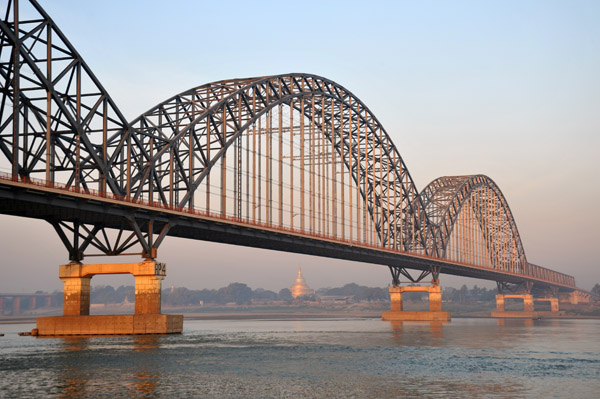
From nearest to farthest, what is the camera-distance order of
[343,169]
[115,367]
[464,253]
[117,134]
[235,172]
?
1. [115,367]
2. [117,134]
3. [235,172]
4. [343,169]
5. [464,253]

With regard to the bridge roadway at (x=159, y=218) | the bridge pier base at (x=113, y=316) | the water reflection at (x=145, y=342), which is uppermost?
the bridge roadway at (x=159, y=218)

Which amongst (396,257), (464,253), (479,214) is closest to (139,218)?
(396,257)

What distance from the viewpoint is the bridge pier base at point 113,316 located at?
212 ft

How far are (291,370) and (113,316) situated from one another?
91.5 ft

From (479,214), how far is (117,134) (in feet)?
443

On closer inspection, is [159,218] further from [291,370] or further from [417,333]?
[417,333]

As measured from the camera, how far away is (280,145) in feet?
333

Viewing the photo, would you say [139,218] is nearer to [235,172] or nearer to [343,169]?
[235,172]

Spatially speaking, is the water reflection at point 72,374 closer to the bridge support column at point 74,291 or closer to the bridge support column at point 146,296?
the bridge support column at point 146,296

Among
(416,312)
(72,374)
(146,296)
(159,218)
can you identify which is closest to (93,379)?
(72,374)

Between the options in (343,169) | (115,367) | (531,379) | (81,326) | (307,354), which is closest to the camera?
(531,379)

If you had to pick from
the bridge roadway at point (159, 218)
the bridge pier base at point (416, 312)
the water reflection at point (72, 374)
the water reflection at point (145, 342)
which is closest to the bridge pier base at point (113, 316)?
the water reflection at point (145, 342)

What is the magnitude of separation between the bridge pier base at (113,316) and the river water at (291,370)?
6.43ft

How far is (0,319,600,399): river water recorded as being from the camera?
32.9m
